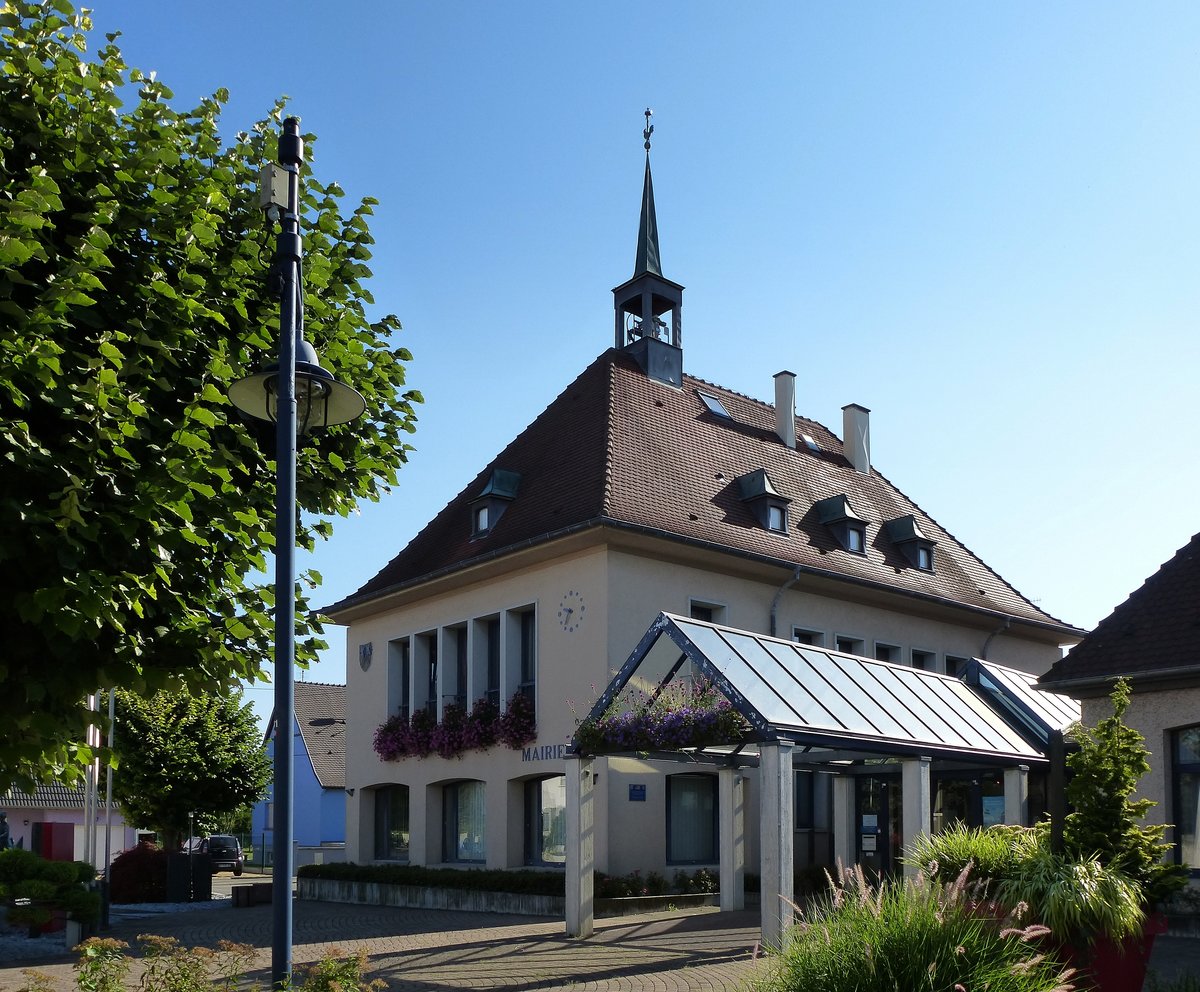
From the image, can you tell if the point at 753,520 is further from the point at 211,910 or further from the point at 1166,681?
the point at 211,910

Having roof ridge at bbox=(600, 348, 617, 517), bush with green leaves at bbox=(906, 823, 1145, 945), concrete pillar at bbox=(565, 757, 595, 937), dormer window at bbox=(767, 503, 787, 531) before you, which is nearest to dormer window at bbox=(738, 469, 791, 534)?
dormer window at bbox=(767, 503, 787, 531)

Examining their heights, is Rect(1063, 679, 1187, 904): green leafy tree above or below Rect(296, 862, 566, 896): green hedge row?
above

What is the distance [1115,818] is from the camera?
10688 mm

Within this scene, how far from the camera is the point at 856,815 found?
885 inches

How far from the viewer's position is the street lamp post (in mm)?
7848

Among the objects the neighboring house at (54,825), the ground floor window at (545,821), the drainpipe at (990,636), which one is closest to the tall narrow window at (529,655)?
the ground floor window at (545,821)

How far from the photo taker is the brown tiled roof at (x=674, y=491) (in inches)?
994

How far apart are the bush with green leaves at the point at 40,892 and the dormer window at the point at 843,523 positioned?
56.2ft

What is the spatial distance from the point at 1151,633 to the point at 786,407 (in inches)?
563

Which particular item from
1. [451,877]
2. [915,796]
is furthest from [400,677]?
[915,796]

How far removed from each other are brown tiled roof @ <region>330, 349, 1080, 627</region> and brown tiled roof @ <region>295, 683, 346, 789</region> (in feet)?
67.8

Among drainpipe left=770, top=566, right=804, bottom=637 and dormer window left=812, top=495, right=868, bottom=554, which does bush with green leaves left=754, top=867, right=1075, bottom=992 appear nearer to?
drainpipe left=770, top=566, right=804, bottom=637

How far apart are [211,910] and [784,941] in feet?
64.4

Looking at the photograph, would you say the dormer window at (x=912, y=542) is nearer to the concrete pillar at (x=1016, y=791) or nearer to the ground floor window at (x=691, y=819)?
the ground floor window at (x=691, y=819)
